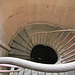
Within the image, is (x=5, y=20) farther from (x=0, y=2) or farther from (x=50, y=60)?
(x=50, y=60)

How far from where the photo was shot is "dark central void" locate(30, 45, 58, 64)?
5598 mm

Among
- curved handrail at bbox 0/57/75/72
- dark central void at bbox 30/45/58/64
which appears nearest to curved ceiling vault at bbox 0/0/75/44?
dark central void at bbox 30/45/58/64

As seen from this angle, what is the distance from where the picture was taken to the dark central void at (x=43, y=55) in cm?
Result: 560

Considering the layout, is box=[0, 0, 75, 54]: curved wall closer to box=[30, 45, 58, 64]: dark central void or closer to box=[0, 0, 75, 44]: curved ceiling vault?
box=[0, 0, 75, 44]: curved ceiling vault

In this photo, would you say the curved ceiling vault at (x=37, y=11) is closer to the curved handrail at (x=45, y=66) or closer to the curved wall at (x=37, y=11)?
the curved wall at (x=37, y=11)

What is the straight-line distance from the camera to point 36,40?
5.45 metres

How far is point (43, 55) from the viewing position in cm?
566

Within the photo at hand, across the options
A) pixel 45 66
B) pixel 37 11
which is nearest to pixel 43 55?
pixel 37 11

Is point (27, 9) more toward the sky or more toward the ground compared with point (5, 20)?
more toward the sky

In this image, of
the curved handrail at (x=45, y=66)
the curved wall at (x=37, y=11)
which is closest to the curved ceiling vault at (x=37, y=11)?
the curved wall at (x=37, y=11)

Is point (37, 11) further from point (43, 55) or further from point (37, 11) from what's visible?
point (43, 55)

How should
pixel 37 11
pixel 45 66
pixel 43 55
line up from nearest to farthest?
pixel 45 66, pixel 37 11, pixel 43 55

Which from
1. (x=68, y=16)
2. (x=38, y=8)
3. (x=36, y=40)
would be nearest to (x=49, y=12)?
(x=38, y=8)

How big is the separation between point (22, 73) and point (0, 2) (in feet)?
8.42
